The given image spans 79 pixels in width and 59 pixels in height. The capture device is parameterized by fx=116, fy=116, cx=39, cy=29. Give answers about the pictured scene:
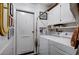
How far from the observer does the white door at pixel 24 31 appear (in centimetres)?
155

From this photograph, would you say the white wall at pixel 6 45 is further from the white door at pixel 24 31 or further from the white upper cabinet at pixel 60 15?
the white upper cabinet at pixel 60 15

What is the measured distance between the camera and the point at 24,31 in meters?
1.59

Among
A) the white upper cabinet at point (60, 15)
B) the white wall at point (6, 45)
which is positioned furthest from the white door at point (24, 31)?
the white upper cabinet at point (60, 15)

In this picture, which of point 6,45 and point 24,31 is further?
point 24,31

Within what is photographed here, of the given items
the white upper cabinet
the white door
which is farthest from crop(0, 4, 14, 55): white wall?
the white upper cabinet

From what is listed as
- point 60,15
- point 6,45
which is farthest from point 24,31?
point 60,15

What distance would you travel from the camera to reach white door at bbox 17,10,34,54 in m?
1.55

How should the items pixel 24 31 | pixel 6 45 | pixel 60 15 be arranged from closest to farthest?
pixel 6 45 → pixel 24 31 → pixel 60 15

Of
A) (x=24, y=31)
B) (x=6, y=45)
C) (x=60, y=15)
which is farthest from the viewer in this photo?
(x=60, y=15)

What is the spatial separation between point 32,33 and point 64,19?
2.67 feet

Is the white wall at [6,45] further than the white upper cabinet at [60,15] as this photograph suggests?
No

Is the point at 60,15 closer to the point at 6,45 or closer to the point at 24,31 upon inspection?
the point at 24,31

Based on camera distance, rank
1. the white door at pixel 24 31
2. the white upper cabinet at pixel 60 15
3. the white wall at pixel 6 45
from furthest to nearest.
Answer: the white upper cabinet at pixel 60 15
the white door at pixel 24 31
the white wall at pixel 6 45

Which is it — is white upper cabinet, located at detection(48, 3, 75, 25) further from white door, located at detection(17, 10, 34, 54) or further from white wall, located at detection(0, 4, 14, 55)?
white wall, located at detection(0, 4, 14, 55)
